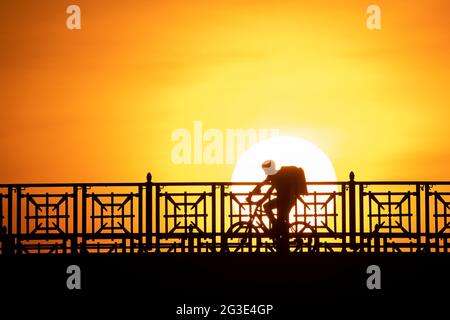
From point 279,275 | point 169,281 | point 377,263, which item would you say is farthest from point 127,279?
point 377,263

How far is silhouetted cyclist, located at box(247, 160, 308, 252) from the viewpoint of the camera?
98.6 feet

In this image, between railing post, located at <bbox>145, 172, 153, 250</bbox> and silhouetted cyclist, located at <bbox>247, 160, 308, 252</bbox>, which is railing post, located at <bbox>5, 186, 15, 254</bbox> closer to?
railing post, located at <bbox>145, 172, 153, 250</bbox>

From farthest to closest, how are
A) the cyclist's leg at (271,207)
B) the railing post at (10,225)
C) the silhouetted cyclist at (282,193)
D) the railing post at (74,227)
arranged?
the cyclist's leg at (271,207) → the railing post at (10,225) → the railing post at (74,227) → the silhouetted cyclist at (282,193)

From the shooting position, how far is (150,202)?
30.4 m

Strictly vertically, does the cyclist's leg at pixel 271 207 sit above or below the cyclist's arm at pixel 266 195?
below

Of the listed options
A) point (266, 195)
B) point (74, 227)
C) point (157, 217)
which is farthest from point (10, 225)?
point (266, 195)

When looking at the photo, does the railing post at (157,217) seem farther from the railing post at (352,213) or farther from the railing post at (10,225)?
the railing post at (352,213)

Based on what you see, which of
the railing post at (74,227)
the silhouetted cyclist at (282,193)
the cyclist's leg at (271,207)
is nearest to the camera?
the silhouetted cyclist at (282,193)

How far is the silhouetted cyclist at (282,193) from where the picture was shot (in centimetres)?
3005

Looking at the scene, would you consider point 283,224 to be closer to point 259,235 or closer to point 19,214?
point 259,235

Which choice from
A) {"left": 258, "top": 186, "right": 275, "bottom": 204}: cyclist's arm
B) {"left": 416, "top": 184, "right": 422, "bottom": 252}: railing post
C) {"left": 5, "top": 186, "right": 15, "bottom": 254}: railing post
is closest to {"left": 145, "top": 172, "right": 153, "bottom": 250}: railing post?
{"left": 258, "top": 186, "right": 275, "bottom": 204}: cyclist's arm

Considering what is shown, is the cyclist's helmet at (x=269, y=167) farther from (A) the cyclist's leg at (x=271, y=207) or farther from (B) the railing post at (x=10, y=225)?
(B) the railing post at (x=10, y=225)

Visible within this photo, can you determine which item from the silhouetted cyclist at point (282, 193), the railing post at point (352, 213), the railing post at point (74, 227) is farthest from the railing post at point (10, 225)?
the railing post at point (352, 213)

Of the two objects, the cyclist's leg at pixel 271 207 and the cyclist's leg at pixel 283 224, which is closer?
the cyclist's leg at pixel 283 224
